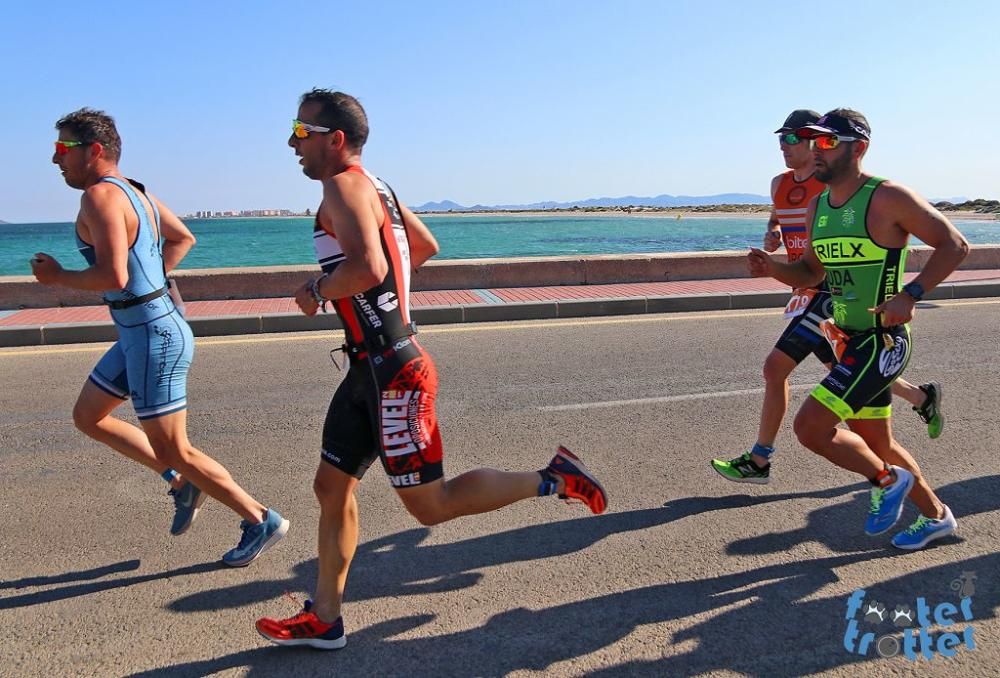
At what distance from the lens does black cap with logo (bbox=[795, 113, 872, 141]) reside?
354cm

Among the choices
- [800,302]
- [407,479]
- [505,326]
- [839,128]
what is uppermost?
[839,128]

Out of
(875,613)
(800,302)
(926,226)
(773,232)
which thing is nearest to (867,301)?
(926,226)

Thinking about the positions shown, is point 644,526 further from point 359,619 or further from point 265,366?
point 265,366

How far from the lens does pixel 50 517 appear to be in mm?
4254

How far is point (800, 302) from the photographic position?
15.1 ft

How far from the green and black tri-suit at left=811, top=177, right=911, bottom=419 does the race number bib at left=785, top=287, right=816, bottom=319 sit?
0.81m

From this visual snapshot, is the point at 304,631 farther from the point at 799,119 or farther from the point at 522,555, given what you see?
the point at 799,119

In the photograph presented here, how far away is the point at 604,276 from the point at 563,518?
920 cm

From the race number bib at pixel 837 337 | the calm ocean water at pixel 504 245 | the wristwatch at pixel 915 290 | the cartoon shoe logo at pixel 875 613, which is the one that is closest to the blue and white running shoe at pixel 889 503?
the cartoon shoe logo at pixel 875 613

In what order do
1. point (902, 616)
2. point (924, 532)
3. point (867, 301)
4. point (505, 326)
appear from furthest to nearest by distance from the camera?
point (505, 326)
point (924, 532)
point (867, 301)
point (902, 616)

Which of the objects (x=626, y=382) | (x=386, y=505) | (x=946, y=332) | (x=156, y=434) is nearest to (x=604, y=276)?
(x=946, y=332)

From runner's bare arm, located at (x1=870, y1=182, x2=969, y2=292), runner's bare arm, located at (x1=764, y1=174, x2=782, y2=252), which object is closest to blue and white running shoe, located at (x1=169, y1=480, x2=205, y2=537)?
runner's bare arm, located at (x1=870, y1=182, x2=969, y2=292)

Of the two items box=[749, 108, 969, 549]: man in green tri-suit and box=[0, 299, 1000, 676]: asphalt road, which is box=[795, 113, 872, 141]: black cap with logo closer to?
box=[749, 108, 969, 549]: man in green tri-suit

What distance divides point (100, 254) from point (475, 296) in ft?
27.5
